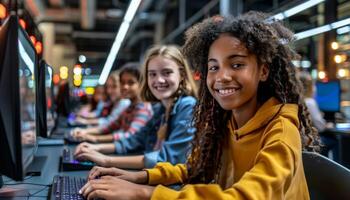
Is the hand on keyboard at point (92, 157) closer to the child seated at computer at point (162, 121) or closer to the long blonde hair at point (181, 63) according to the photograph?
the child seated at computer at point (162, 121)

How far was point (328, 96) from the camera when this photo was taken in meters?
4.34

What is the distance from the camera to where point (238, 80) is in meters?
1.01

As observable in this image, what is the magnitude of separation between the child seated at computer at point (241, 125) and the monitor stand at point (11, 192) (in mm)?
214

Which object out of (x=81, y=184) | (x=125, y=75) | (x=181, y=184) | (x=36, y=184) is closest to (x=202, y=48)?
(x=181, y=184)

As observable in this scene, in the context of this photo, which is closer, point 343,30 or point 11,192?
point 11,192

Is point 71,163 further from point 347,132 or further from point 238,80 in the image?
point 347,132

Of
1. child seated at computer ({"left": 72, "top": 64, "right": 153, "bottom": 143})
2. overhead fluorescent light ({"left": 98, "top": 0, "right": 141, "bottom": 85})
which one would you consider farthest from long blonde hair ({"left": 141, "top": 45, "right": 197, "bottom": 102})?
overhead fluorescent light ({"left": 98, "top": 0, "right": 141, "bottom": 85})

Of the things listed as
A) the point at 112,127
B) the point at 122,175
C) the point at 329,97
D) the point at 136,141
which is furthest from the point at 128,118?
the point at 329,97

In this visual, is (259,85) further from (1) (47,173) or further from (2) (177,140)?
(1) (47,173)

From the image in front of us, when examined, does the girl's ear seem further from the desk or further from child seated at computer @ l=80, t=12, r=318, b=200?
the desk

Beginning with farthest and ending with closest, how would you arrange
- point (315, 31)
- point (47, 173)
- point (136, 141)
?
point (315, 31), point (136, 141), point (47, 173)

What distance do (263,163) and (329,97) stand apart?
387cm

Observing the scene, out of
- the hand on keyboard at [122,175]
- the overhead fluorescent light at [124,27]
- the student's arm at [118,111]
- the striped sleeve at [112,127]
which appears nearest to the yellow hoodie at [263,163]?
the hand on keyboard at [122,175]

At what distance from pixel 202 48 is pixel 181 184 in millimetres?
465
